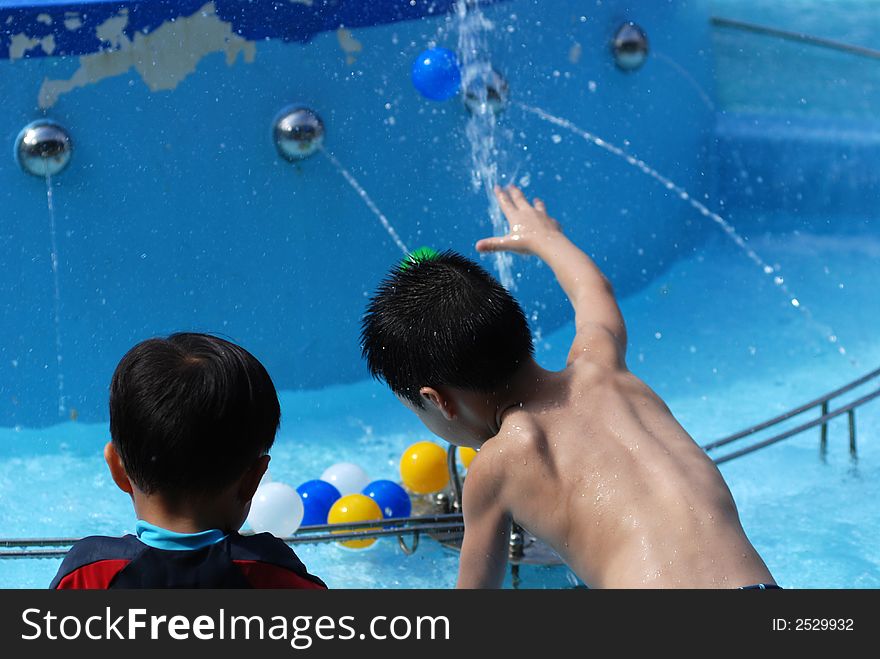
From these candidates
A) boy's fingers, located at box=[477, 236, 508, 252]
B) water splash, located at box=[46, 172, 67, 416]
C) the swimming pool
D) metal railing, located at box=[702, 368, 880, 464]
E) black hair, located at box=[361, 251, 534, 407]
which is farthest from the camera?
water splash, located at box=[46, 172, 67, 416]

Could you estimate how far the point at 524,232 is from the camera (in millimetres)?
2934

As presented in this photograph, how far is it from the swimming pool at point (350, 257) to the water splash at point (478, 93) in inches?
1.9

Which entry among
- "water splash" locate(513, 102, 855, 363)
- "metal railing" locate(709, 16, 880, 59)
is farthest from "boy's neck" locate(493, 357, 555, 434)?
"metal railing" locate(709, 16, 880, 59)

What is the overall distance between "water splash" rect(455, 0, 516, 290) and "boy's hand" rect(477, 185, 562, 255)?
193cm

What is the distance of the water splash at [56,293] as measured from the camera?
176 inches

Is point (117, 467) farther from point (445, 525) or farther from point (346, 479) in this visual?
point (346, 479)

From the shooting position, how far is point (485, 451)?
2254 millimetres

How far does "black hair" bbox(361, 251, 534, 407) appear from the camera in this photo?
2.22 metres

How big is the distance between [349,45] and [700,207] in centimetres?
220

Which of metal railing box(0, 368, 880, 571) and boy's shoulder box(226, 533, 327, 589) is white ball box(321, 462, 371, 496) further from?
boy's shoulder box(226, 533, 327, 589)

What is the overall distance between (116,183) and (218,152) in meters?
0.38

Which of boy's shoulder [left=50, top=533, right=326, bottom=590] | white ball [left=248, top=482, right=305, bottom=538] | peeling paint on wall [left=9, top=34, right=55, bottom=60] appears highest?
peeling paint on wall [left=9, top=34, right=55, bottom=60]

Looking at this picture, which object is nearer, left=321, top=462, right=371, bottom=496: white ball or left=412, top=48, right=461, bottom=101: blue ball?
left=321, top=462, right=371, bottom=496: white ball
